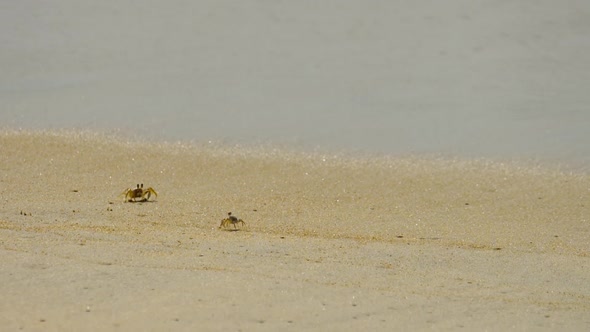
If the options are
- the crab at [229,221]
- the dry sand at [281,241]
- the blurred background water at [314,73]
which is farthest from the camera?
the blurred background water at [314,73]

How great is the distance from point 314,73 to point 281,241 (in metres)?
2.53

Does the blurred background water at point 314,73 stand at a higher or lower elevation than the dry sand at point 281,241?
higher

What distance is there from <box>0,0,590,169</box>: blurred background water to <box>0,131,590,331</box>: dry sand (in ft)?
1.04

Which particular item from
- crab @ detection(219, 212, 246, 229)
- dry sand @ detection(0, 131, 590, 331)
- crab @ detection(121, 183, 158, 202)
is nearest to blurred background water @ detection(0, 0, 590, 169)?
dry sand @ detection(0, 131, 590, 331)

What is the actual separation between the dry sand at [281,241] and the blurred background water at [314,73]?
12.5 inches

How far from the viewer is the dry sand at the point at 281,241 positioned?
2709 mm

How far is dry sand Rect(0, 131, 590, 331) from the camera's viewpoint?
2709mm

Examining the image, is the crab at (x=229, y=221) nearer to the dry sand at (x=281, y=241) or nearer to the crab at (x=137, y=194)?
the dry sand at (x=281, y=241)

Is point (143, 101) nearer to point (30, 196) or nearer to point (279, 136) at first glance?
point (279, 136)

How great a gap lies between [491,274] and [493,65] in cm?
297

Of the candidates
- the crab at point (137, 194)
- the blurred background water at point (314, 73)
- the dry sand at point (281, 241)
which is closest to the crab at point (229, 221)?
the dry sand at point (281, 241)

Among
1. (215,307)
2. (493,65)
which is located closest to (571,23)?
(493,65)

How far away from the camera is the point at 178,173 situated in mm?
4492

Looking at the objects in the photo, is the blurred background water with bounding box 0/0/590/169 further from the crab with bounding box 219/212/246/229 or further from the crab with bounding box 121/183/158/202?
the crab with bounding box 219/212/246/229
